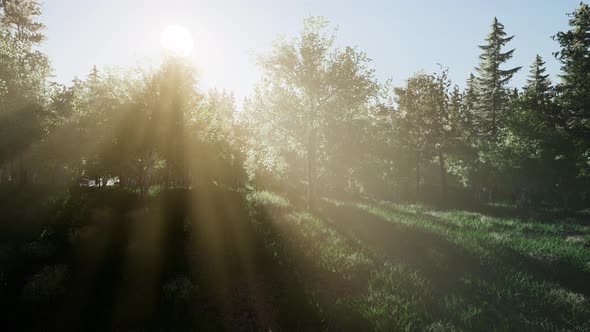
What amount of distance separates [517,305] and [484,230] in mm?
8685

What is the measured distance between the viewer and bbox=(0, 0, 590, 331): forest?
747cm

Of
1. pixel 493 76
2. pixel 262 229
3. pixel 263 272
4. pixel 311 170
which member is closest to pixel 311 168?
pixel 311 170

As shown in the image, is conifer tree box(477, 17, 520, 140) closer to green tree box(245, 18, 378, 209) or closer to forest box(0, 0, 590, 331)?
forest box(0, 0, 590, 331)

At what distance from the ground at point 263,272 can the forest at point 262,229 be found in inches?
2.2

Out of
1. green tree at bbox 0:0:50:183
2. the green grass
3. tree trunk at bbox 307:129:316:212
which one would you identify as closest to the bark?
tree trunk at bbox 307:129:316:212

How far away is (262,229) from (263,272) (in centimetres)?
317

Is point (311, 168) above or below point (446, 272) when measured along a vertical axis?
above

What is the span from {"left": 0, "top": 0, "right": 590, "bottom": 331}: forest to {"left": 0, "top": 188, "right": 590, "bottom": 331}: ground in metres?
0.06

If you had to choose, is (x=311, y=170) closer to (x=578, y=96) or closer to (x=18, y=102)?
(x=578, y=96)

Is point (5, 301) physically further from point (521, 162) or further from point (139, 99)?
point (521, 162)

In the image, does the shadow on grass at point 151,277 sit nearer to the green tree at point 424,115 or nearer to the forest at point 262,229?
the forest at point 262,229

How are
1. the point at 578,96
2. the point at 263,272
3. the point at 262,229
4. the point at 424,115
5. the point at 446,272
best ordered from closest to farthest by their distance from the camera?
1. the point at 263,272
2. the point at 446,272
3. the point at 262,229
4. the point at 578,96
5. the point at 424,115

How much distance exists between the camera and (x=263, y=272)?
9281mm

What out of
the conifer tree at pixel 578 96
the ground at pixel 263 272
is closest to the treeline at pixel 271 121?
the conifer tree at pixel 578 96
